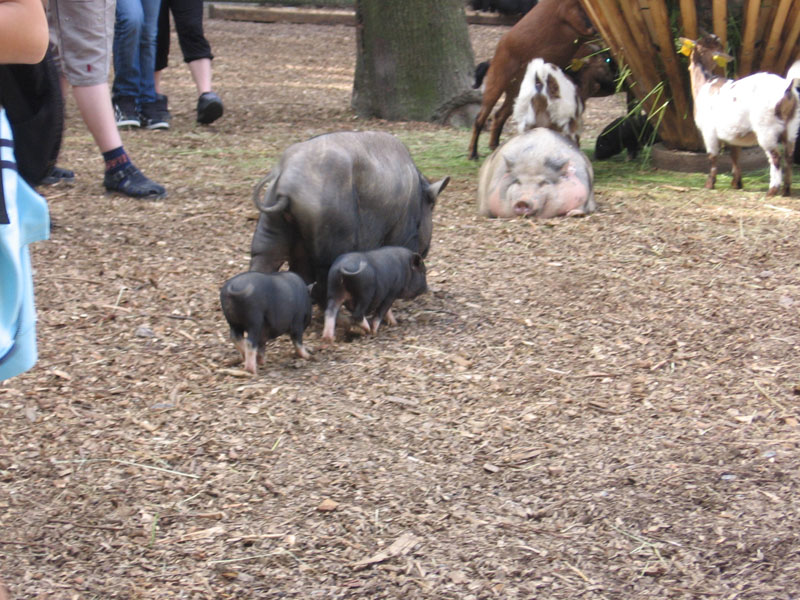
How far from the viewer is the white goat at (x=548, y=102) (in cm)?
633

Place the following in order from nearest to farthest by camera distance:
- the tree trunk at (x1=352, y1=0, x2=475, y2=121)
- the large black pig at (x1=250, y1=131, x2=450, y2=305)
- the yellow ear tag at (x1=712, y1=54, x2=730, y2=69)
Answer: the large black pig at (x1=250, y1=131, x2=450, y2=305), the yellow ear tag at (x1=712, y1=54, x2=730, y2=69), the tree trunk at (x1=352, y1=0, x2=475, y2=121)

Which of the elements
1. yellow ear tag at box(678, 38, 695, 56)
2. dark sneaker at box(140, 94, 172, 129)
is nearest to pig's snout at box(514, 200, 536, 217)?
yellow ear tag at box(678, 38, 695, 56)

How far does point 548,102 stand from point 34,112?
4.75 m

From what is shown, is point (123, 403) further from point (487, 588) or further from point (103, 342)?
point (487, 588)

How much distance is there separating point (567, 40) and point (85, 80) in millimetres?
3651

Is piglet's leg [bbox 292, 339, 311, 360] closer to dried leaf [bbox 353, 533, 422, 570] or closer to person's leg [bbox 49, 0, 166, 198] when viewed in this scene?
dried leaf [bbox 353, 533, 422, 570]

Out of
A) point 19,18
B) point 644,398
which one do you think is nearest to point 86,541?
point 19,18

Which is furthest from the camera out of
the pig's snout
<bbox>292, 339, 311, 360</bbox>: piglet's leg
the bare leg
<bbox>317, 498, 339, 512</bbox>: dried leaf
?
the pig's snout

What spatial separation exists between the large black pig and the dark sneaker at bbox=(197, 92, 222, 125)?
3752 millimetres

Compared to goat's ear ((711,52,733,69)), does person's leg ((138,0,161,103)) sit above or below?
below

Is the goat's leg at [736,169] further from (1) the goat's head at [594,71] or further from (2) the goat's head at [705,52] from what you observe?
(1) the goat's head at [594,71]

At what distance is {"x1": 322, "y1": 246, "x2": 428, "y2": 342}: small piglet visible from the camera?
3.68 m

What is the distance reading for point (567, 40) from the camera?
7.15m

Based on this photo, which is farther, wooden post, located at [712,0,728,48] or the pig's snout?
wooden post, located at [712,0,728,48]
